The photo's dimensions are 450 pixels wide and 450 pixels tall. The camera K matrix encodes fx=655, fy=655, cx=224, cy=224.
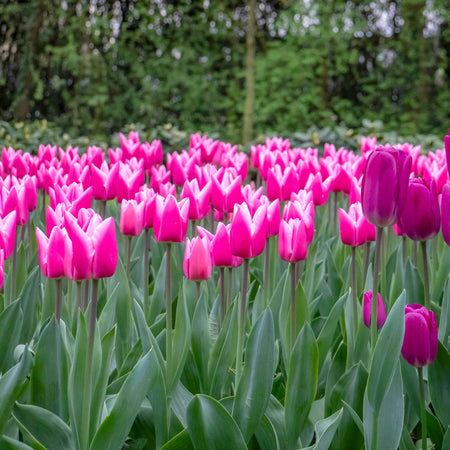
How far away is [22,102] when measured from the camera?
9.16 meters

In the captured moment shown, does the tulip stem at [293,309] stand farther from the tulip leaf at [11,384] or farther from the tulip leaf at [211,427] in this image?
the tulip leaf at [11,384]

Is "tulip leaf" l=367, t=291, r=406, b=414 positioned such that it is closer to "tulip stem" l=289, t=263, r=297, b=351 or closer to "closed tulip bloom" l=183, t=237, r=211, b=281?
"tulip stem" l=289, t=263, r=297, b=351

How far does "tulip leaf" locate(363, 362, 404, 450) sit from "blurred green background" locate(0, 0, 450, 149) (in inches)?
303

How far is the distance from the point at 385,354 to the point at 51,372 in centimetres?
71

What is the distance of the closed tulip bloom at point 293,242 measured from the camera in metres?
1.52

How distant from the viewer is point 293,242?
1.52m

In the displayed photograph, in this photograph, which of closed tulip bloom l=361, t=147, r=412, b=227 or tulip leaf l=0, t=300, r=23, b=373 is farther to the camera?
tulip leaf l=0, t=300, r=23, b=373

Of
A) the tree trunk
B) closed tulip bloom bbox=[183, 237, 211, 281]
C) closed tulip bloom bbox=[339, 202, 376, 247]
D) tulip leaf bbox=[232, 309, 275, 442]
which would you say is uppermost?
the tree trunk

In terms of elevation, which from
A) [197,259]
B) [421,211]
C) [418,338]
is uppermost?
[421,211]

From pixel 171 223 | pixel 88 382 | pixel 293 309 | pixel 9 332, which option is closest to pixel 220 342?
pixel 293 309

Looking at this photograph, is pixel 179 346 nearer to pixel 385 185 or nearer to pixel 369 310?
pixel 369 310

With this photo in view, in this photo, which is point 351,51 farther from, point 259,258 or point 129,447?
point 129,447

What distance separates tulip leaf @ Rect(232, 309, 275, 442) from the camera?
52.0 inches

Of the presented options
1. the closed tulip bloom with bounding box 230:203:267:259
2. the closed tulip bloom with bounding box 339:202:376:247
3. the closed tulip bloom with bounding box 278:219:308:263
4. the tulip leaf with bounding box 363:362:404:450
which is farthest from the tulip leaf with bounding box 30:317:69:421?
the closed tulip bloom with bounding box 339:202:376:247
